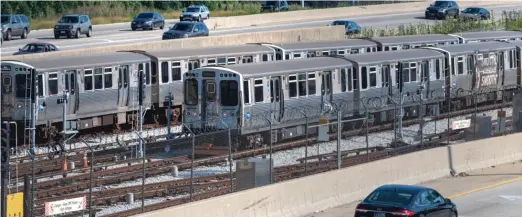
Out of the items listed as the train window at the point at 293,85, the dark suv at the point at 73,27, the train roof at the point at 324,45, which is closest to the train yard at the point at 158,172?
the train window at the point at 293,85

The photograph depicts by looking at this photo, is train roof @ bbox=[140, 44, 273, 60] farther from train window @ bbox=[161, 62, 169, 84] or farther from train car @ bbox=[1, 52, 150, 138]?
train car @ bbox=[1, 52, 150, 138]

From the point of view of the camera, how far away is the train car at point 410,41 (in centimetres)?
4972

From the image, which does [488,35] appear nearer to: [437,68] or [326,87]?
[437,68]

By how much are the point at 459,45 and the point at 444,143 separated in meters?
15.2

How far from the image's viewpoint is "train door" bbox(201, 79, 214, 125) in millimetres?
34500

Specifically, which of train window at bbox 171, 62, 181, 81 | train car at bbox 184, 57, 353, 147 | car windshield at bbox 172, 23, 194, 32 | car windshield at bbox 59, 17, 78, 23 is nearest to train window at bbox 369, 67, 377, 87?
train car at bbox 184, 57, 353, 147

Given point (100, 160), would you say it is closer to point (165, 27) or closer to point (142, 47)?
point (142, 47)

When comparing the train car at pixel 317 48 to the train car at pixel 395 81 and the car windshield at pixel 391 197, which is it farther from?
the car windshield at pixel 391 197

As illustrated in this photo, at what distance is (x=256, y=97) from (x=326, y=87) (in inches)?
173

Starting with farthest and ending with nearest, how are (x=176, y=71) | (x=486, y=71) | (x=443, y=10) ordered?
(x=443, y=10) → (x=486, y=71) → (x=176, y=71)

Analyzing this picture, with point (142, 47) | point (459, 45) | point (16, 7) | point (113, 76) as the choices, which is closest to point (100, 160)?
point (113, 76)

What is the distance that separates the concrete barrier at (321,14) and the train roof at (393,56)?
104 feet

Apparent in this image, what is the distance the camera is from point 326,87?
38188mm

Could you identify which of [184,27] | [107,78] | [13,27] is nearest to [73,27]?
[13,27]
